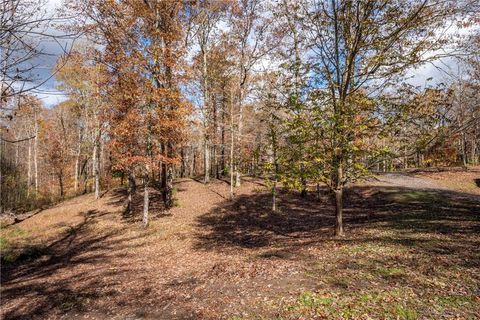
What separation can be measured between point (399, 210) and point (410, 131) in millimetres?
7752

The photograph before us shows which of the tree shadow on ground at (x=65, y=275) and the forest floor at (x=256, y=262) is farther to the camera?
the tree shadow on ground at (x=65, y=275)

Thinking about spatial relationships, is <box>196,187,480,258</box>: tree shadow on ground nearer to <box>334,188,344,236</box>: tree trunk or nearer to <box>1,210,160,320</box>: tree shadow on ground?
<box>334,188,344,236</box>: tree trunk

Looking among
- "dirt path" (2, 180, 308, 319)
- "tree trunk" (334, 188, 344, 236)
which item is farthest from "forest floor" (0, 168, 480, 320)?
"tree trunk" (334, 188, 344, 236)

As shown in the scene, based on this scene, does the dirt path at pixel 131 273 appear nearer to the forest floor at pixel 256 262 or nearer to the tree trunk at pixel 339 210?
the forest floor at pixel 256 262

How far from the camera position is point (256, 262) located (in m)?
9.89

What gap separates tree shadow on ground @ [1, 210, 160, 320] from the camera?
8867 mm

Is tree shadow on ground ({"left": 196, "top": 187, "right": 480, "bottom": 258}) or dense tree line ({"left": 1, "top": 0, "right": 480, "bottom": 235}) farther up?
dense tree line ({"left": 1, "top": 0, "right": 480, "bottom": 235})

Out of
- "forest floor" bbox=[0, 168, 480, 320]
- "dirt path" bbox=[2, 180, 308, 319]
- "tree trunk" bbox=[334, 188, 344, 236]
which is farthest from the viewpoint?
"tree trunk" bbox=[334, 188, 344, 236]

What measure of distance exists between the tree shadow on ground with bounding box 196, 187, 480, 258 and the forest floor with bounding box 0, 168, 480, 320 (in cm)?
7

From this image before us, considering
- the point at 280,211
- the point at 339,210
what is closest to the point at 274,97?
the point at 339,210

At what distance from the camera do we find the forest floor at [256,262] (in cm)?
651

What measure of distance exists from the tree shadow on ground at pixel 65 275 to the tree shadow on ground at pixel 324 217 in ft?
14.1

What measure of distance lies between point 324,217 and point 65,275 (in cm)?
1268

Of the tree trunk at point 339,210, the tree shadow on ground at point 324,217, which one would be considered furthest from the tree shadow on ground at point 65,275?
the tree trunk at point 339,210
